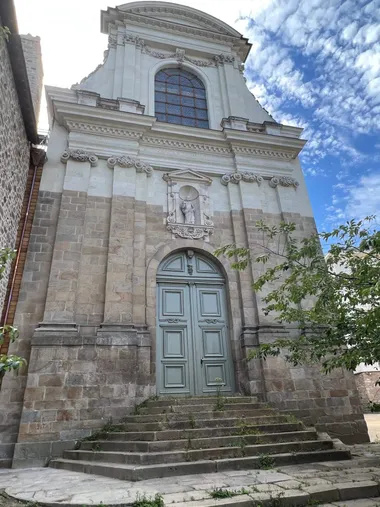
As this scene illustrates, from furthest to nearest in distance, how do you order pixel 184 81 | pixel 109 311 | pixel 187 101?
pixel 184 81
pixel 187 101
pixel 109 311

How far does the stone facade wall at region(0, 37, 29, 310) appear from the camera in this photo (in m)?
6.34

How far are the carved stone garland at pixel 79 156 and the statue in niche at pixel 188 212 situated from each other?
97.3 inches

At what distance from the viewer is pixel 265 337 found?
24.4 ft

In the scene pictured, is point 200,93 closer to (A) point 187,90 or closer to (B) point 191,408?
(A) point 187,90

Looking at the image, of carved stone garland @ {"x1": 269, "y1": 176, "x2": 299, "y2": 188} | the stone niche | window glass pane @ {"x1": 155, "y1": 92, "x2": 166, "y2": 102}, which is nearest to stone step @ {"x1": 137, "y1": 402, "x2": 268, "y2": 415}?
the stone niche

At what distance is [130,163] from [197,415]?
6078 mm

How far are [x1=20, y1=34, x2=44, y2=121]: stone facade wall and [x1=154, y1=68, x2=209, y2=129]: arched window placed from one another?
3352 mm

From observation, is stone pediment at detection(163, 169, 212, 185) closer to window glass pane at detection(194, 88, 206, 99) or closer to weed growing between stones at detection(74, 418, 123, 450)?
window glass pane at detection(194, 88, 206, 99)

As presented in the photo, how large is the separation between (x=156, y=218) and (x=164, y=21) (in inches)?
309

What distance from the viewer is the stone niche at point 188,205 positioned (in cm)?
850

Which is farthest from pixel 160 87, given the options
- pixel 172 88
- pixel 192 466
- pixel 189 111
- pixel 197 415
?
pixel 192 466

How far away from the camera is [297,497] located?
3131 mm

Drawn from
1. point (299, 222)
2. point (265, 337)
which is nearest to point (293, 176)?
point (299, 222)

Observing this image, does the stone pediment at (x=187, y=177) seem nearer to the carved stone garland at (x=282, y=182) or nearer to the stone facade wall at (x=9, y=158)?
the carved stone garland at (x=282, y=182)
